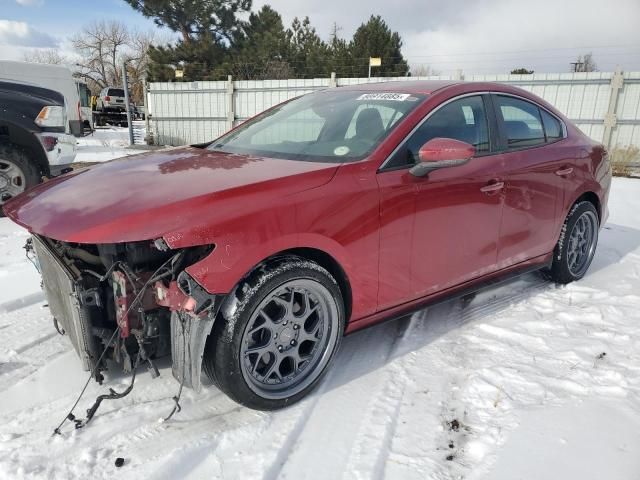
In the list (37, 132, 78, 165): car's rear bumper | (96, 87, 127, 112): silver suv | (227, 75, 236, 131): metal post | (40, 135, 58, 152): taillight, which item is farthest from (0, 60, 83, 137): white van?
(40, 135, 58, 152): taillight

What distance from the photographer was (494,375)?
2.67 metres

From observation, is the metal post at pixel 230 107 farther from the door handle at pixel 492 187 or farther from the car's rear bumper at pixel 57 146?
the door handle at pixel 492 187

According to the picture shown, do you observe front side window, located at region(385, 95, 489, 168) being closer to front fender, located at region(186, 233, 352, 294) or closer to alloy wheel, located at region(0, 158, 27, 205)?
front fender, located at region(186, 233, 352, 294)

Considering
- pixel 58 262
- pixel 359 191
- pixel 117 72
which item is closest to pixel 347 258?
pixel 359 191

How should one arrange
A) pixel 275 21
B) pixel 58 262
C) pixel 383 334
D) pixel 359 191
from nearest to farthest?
pixel 58 262
pixel 359 191
pixel 383 334
pixel 275 21

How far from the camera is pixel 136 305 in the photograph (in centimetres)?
206

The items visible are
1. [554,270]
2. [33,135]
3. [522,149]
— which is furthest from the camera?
Result: [33,135]

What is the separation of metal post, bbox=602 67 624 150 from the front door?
11.2 m

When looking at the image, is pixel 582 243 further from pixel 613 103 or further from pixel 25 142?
pixel 613 103

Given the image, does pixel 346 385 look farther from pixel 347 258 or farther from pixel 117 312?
pixel 117 312

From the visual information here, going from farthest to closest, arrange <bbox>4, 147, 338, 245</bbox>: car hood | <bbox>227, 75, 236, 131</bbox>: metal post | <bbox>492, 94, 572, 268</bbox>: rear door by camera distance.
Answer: <bbox>227, 75, 236, 131</bbox>: metal post → <bbox>492, 94, 572, 268</bbox>: rear door → <bbox>4, 147, 338, 245</bbox>: car hood

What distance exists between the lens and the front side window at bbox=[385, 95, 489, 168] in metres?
2.66

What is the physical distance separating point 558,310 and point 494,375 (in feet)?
4.01

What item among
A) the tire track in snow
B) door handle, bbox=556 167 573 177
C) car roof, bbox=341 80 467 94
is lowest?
the tire track in snow
